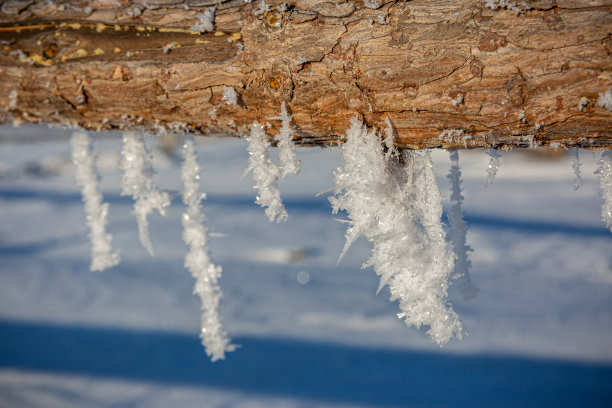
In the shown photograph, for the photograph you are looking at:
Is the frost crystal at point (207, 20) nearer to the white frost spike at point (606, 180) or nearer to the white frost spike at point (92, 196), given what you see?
the white frost spike at point (92, 196)

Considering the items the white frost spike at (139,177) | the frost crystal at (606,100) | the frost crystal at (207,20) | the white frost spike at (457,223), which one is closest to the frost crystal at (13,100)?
the white frost spike at (139,177)

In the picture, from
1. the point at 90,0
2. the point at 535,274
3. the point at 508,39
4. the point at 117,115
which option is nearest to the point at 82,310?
the point at 117,115

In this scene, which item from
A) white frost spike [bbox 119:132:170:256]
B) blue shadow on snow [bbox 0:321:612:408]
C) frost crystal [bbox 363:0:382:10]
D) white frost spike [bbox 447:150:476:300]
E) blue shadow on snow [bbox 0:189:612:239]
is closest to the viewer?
frost crystal [bbox 363:0:382:10]

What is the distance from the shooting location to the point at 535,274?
3.28 m

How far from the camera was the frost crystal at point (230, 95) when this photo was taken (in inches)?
45.1

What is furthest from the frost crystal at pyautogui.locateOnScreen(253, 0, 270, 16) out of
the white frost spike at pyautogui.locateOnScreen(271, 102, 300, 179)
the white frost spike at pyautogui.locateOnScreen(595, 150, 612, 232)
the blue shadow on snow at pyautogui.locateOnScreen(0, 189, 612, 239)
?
the blue shadow on snow at pyautogui.locateOnScreen(0, 189, 612, 239)

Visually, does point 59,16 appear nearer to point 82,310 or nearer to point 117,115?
point 117,115

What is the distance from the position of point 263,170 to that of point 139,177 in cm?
48

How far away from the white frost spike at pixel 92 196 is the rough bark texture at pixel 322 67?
0.50ft

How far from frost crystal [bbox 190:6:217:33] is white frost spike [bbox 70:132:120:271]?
2.10 ft

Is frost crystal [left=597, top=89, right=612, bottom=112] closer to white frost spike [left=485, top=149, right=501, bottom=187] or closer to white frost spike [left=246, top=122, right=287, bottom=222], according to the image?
white frost spike [left=485, top=149, right=501, bottom=187]

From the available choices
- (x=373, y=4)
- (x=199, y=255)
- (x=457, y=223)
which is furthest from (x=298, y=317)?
(x=373, y=4)

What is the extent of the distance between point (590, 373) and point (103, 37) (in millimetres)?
2940

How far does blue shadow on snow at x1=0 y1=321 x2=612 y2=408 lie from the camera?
2.23 m
